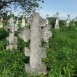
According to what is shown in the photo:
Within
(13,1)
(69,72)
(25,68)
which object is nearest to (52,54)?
(25,68)

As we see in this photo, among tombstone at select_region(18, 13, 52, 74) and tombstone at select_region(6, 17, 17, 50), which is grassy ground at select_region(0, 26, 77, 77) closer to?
tombstone at select_region(18, 13, 52, 74)

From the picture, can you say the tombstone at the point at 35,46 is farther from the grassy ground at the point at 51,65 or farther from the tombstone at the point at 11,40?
the tombstone at the point at 11,40

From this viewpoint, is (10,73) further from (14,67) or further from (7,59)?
(7,59)

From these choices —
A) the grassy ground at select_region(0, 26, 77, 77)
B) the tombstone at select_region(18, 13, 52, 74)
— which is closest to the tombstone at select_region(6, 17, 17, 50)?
the grassy ground at select_region(0, 26, 77, 77)

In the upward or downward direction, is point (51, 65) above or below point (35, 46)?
below

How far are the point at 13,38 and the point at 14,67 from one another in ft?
22.9

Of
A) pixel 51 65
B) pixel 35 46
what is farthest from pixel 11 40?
pixel 51 65

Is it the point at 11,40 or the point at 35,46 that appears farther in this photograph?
the point at 11,40

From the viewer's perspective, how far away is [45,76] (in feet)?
36.7

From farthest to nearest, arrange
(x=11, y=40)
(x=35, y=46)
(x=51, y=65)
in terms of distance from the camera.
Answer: (x=11, y=40)
(x=35, y=46)
(x=51, y=65)

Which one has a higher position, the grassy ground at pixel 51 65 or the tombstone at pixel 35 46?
the tombstone at pixel 35 46

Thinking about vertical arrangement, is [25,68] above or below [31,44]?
below

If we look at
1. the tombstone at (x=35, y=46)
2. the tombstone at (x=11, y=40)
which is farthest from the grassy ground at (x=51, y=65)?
the tombstone at (x=11, y=40)

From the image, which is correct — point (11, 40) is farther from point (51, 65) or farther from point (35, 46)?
point (51, 65)
